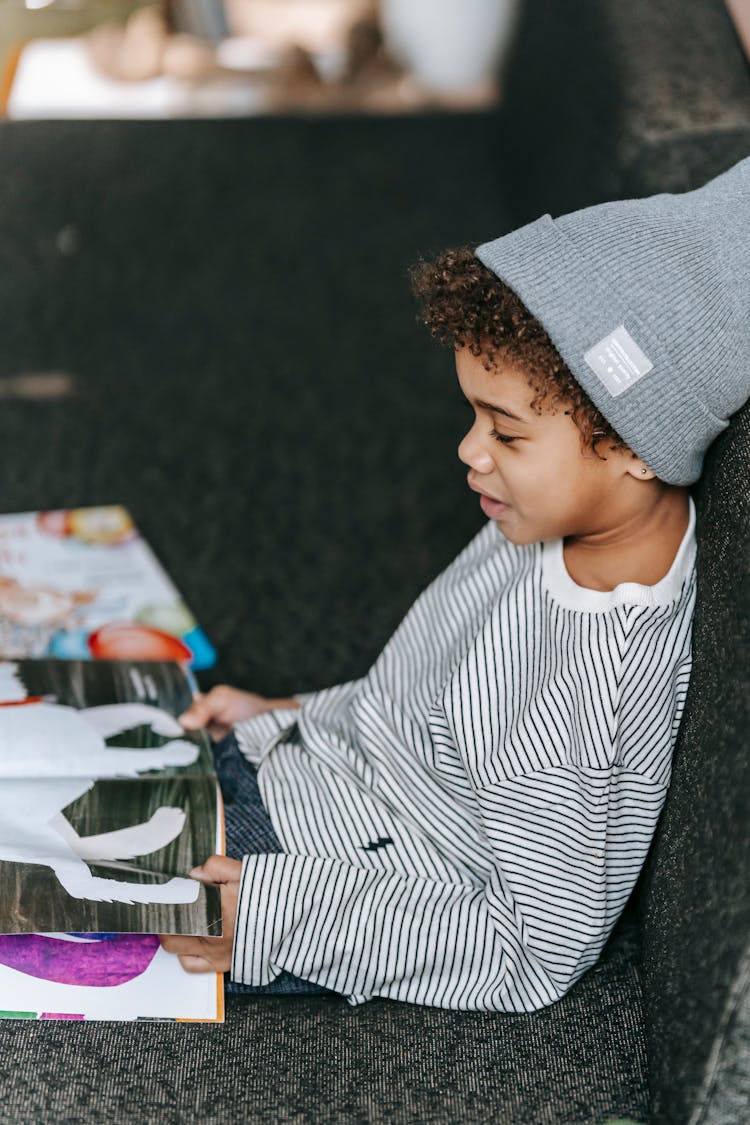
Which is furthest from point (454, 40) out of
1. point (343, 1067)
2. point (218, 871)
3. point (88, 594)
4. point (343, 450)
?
point (343, 1067)

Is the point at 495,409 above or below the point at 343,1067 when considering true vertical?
above

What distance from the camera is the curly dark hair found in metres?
0.82

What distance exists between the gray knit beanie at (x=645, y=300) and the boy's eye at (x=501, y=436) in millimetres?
85

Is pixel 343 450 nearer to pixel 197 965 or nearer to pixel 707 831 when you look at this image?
pixel 197 965

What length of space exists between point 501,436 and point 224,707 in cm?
41

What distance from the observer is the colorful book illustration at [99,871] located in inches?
34.4

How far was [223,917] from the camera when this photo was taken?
3.01 feet

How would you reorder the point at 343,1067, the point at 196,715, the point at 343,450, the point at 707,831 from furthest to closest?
the point at 343,450 < the point at 196,715 < the point at 343,1067 < the point at 707,831

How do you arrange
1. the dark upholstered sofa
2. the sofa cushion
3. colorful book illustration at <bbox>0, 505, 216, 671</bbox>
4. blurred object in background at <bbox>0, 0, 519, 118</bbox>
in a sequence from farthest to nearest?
blurred object in background at <bbox>0, 0, 519, 118</bbox> → colorful book illustration at <bbox>0, 505, 216, 671</bbox> → the dark upholstered sofa → the sofa cushion

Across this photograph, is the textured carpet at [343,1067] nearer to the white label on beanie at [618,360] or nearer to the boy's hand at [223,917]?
the boy's hand at [223,917]

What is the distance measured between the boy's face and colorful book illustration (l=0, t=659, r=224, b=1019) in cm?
33

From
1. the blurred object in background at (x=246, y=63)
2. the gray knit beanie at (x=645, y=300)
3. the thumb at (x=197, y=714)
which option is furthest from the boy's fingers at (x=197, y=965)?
the blurred object in background at (x=246, y=63)

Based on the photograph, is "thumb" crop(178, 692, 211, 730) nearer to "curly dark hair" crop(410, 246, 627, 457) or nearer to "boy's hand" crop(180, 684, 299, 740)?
"boy's hand" crop(180, 684, 299, 740)

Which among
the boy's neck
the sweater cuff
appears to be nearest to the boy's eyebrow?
the boy's neck
